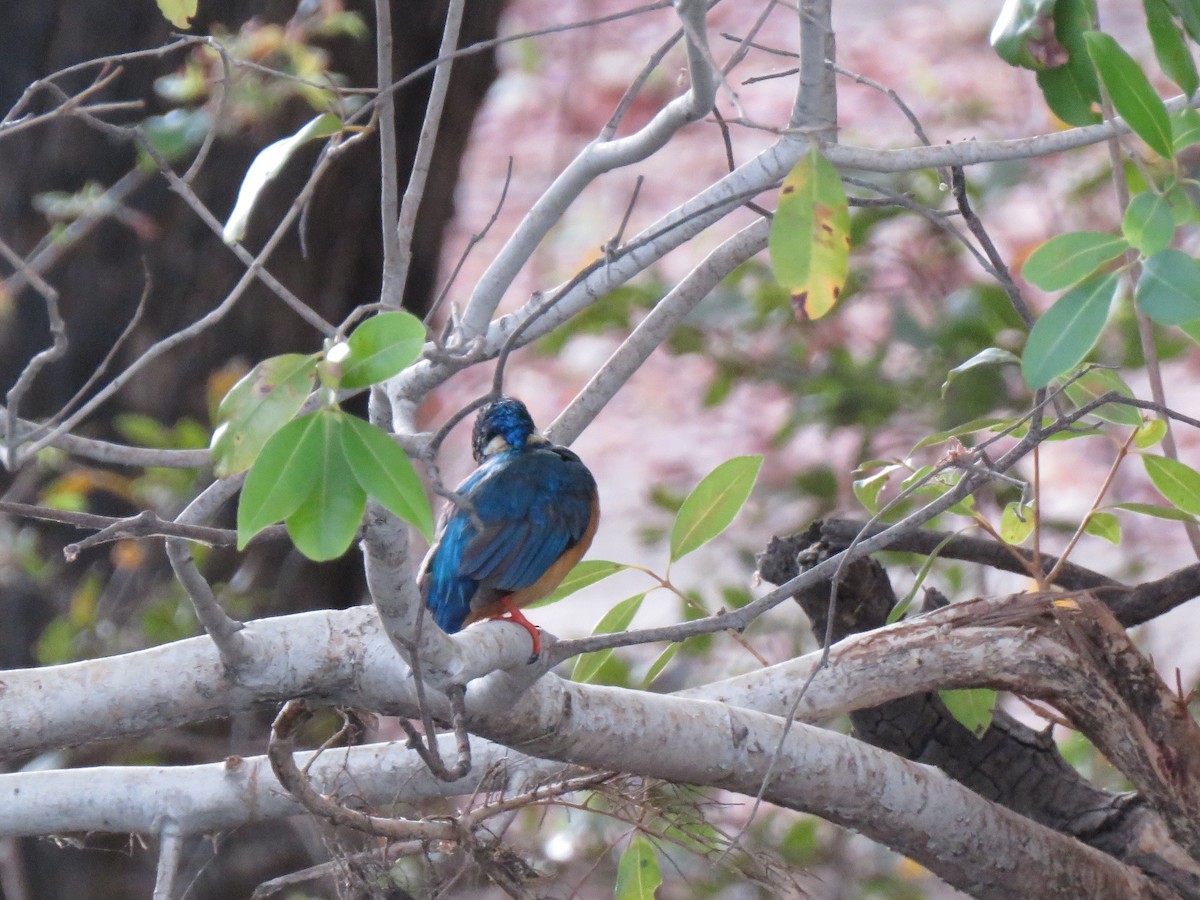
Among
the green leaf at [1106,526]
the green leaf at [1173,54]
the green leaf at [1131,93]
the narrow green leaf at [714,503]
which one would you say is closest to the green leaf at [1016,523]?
the green leaf at [1106,526]

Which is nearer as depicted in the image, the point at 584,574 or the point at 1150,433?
the point at 1150,433

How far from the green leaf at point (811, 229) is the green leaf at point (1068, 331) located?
0.58 ft

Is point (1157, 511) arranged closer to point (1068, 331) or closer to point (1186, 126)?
point (1186, 126)

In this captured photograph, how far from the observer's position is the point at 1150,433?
174cm

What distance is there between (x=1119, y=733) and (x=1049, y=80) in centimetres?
92

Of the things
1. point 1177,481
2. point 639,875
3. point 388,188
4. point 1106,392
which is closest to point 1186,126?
point 1106,392

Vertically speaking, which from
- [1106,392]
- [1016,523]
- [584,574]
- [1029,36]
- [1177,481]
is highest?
[1029,36]

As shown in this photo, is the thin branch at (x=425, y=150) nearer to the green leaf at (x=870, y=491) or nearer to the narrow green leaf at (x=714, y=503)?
the narrow green leaf at (x=714, y=503)

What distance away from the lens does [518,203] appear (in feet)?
25.4

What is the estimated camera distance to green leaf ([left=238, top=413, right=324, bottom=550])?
875mm

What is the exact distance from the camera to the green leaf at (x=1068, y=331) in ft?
3.47

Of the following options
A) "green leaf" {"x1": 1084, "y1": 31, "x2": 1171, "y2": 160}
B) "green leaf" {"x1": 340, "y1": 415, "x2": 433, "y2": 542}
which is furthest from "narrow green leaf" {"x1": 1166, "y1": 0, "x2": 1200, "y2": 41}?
"green leaf" {"x1": 340, "y1": 415, "x2": 433, "y2": 542}

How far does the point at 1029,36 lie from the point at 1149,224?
0.49m

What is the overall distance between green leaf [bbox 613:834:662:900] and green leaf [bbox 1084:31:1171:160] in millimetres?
1121
